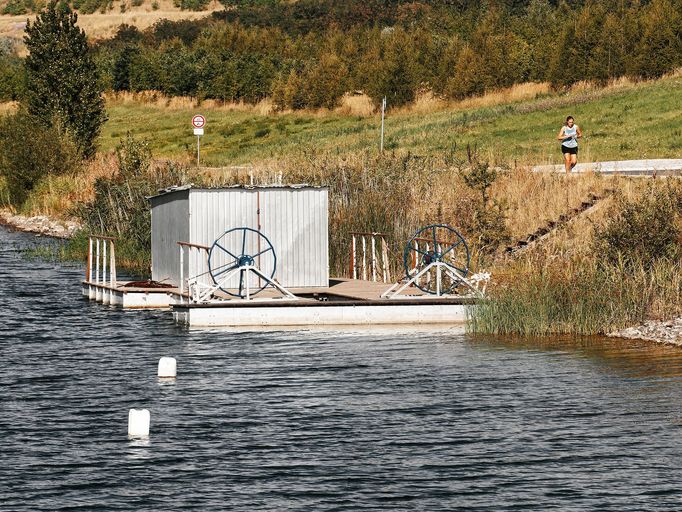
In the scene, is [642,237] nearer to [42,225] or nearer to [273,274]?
[273,274]

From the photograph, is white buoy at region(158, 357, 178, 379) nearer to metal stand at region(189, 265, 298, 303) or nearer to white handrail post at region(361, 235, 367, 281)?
metal stand at region(189, 265, 298, 303)

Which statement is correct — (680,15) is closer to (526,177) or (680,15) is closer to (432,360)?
(526,177)

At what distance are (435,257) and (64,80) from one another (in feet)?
138

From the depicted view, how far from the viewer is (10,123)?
64375mm

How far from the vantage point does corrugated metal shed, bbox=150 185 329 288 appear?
103 feet

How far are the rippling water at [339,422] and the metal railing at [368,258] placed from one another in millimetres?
6637

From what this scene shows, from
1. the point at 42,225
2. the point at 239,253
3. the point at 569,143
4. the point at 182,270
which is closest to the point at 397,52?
the point at 42,225

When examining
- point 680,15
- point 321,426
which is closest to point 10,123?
point 680,15

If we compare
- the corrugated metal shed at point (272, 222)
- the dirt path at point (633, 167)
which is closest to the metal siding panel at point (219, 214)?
the corrugated metal shed at point (272, 222)

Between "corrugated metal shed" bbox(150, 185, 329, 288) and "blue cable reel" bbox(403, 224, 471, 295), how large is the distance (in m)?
2.18

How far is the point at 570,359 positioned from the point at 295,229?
31.7ft

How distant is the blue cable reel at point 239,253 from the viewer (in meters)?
30.7

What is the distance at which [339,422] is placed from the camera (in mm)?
19078

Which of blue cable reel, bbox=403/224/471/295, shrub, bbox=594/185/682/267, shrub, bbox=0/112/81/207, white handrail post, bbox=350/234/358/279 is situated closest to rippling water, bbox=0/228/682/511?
blue cable reel, bbox=403/224/471/295
